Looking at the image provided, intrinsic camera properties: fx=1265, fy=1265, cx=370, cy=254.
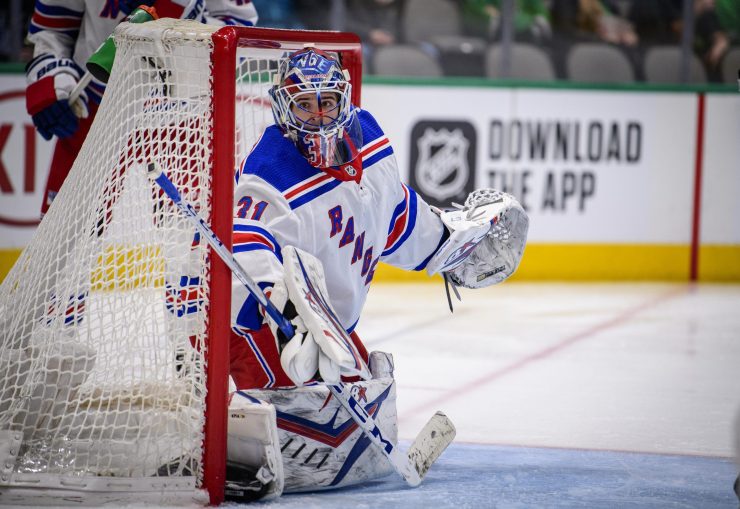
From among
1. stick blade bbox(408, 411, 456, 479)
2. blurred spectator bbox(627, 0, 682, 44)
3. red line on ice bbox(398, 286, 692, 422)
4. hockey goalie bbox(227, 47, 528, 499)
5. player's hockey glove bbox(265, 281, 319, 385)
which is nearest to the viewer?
player's hockey glove bbox(265, 281, 319, 385)

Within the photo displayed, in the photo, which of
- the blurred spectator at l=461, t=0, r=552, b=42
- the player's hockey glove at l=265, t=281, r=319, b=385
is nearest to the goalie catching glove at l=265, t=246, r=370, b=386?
the player's hockey glove at l=265, t=281, r=319, b=385

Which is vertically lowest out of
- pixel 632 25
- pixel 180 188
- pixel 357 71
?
pixel 180 188

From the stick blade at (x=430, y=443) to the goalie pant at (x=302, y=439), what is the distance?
7 cm

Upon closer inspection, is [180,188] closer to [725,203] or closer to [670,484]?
[670,484]

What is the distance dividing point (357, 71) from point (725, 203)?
3.72m

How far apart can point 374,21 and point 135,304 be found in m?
3.89

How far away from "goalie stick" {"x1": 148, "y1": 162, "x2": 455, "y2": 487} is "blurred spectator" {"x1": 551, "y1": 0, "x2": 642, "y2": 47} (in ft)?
12.7

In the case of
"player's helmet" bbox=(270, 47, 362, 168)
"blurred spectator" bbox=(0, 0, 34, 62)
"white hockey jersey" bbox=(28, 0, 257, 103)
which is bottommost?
"player's helmet" bbox=(270, 47, 362, 168)

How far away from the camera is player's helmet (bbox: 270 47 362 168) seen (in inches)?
100

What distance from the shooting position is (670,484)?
266 cm

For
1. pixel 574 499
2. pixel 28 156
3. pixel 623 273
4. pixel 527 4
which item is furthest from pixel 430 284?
pixel 574 499

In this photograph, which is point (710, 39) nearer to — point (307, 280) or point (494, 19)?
point (494, 19)

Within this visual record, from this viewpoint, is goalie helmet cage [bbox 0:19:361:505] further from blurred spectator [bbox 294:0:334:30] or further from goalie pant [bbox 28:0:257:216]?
blurred spectator [bbox 294:0:334:30]

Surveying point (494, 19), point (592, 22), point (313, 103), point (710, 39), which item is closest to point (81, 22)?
point (313, 103)
